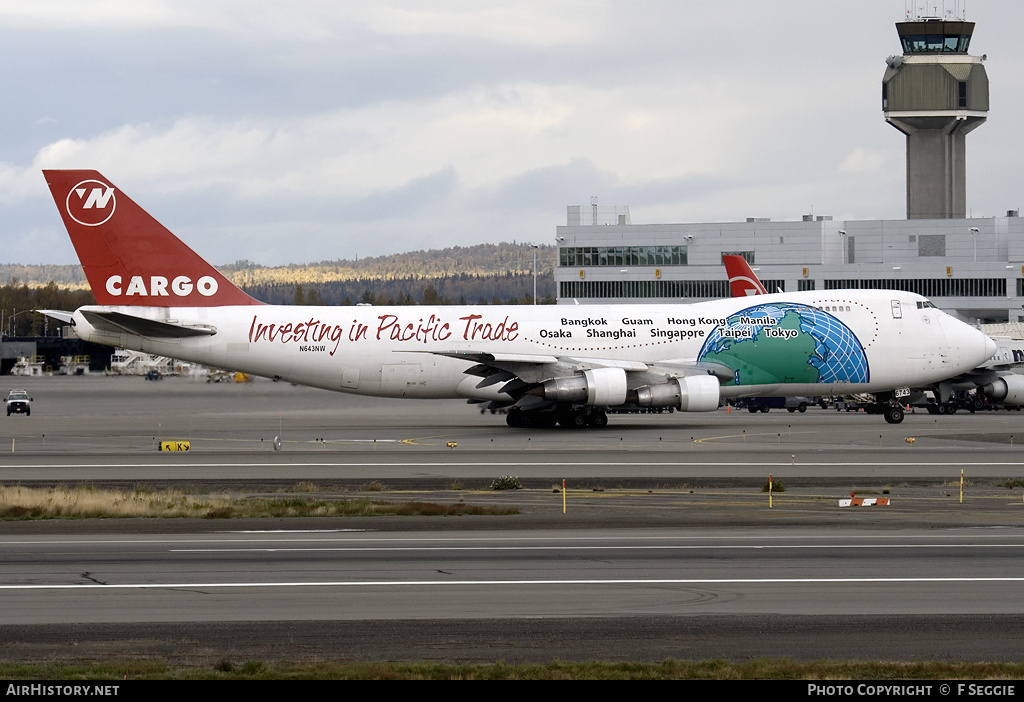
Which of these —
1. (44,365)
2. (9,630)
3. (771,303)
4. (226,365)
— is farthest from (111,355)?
(9,630)

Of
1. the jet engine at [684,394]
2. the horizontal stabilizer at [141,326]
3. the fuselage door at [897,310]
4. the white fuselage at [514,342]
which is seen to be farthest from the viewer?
the fuselage door at [897,310]

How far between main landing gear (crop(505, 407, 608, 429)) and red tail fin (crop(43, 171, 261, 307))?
1317 centimetres

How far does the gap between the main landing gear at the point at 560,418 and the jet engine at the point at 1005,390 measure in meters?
24.5

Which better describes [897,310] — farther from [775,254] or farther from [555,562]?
[775,254]

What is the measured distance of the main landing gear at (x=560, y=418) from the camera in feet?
151

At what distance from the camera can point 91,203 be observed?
4494 centimetres

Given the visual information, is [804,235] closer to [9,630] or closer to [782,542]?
[782,542]

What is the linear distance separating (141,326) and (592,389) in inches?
675

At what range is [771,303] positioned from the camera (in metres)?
48.0

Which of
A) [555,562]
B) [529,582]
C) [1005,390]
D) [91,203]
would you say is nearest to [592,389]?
[91,203]

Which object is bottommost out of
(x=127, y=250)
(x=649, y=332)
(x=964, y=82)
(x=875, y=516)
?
(x=875, y=516)

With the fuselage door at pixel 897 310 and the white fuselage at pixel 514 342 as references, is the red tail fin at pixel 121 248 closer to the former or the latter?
the white fuselage at pixel 514 342

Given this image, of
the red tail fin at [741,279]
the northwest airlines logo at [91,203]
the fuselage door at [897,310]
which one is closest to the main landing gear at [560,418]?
the fuselage door at [897,310]
